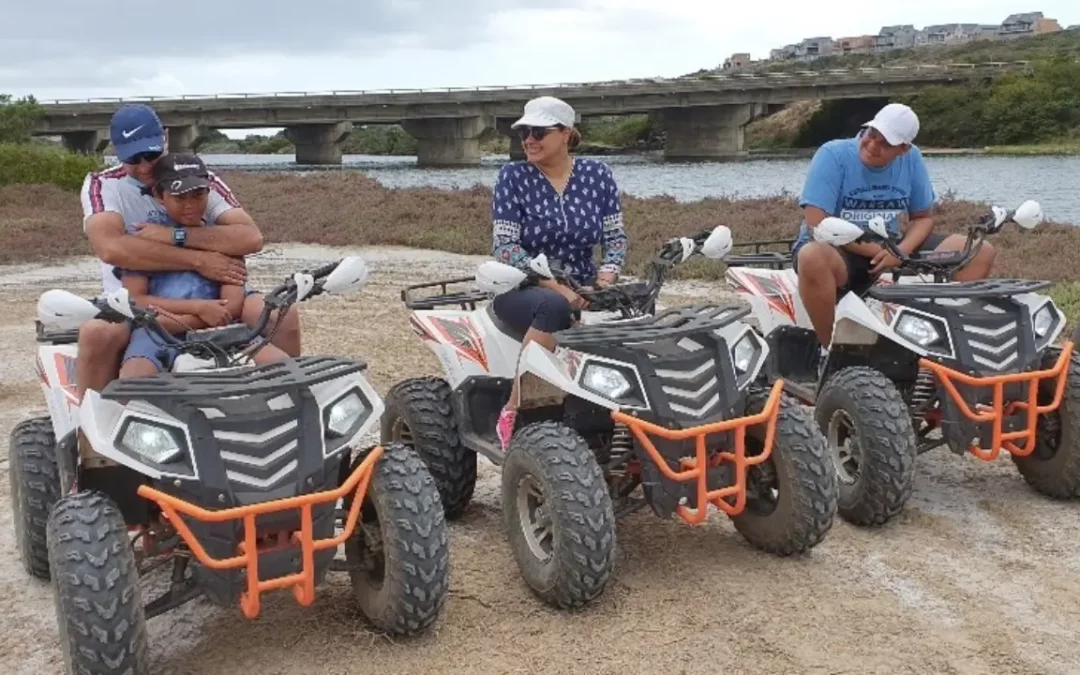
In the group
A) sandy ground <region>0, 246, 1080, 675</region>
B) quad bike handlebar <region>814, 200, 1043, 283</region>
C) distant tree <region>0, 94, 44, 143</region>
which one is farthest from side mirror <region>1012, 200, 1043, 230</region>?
distant tree <region>0, 94, 44, 143</region>

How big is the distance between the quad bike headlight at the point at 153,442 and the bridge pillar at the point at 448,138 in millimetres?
44950

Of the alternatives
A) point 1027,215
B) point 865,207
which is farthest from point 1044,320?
point 865,207

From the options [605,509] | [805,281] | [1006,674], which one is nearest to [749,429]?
[605,509]

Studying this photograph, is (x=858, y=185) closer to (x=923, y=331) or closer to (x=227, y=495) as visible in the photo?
(x=923, y=331)

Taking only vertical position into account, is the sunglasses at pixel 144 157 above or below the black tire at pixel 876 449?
above

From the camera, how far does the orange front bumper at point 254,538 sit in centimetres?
314

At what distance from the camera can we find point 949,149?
145ft

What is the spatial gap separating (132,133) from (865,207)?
354 centimetres

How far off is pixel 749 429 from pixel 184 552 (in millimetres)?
2024

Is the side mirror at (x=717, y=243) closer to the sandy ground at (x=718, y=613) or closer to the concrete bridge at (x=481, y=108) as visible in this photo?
the sandy ground at (x=718, y=613)

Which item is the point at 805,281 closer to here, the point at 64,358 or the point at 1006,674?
the point at 1006,674

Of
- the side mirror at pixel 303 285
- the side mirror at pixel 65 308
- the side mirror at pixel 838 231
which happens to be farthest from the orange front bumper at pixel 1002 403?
the side mirror at pixel 65 308

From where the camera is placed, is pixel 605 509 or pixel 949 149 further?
pixel 949 149

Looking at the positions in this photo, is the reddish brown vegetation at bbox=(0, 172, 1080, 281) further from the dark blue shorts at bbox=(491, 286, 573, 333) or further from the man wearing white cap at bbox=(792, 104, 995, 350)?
the dark blue shorts at bbox=(491, 286, 573, 333)
